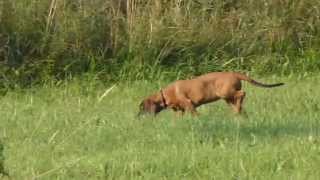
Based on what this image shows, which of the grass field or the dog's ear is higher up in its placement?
the grass field

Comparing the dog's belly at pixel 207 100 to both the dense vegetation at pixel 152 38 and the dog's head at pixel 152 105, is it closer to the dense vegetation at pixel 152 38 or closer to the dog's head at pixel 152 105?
the dog's head at pixel 152 105

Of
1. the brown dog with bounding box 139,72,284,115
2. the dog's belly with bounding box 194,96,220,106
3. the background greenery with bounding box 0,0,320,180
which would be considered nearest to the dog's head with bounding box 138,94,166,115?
the brown dog with bounding box 139,72,284,115

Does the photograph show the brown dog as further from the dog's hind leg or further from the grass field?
the grass field

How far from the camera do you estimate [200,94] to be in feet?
30.5

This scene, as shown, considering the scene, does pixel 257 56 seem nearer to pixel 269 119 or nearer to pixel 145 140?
pixel 269 119

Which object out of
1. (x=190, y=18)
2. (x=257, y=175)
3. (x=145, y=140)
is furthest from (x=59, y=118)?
(x=190, y=18)

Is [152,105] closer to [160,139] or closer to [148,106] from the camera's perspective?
[148,106]

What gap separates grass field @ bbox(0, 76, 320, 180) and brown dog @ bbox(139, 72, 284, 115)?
14 centimetres

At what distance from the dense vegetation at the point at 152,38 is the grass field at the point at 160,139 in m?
1.19

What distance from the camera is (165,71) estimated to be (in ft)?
38.2

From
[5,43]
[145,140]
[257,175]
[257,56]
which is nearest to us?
[257,175]

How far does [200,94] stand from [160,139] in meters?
2.11

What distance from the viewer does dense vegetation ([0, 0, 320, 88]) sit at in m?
11.5

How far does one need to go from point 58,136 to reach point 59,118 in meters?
0.92
